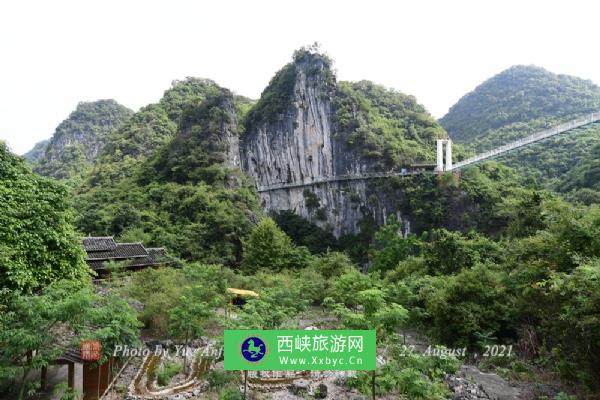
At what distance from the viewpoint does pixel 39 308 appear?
7.65m

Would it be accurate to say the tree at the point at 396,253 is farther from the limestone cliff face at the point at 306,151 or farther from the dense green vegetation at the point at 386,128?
the limestone cliff face at the point at 306,151

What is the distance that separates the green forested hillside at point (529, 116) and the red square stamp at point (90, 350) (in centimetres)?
3479

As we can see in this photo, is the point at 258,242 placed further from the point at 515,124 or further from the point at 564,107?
the point at 564,107

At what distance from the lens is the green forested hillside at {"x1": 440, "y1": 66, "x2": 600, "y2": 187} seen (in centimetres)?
3791

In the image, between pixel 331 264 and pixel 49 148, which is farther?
pixel 49 148

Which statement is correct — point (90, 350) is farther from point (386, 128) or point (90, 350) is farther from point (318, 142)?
point (386, 128)

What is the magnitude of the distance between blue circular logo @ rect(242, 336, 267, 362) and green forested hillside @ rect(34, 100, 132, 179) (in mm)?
58237

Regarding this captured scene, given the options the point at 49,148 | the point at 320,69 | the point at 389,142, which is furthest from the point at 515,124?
the point at 49,148

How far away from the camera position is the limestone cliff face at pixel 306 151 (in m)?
44.3

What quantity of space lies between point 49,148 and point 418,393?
244ft

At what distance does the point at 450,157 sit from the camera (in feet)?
125

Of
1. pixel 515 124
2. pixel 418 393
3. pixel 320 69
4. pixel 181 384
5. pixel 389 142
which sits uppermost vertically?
pixel 320 69

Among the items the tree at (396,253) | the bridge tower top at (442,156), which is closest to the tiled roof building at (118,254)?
the tree at (396,253)

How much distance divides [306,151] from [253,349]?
1580 inches
